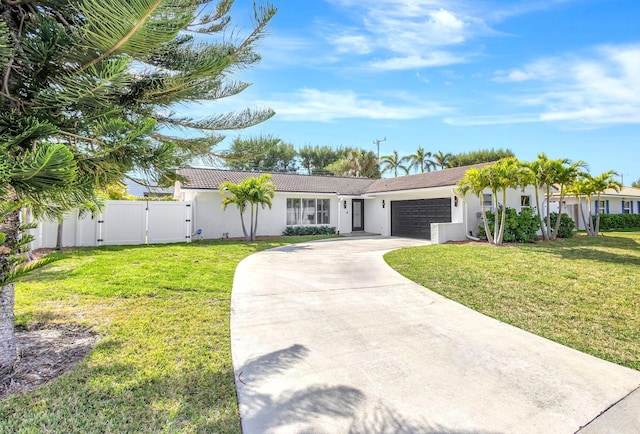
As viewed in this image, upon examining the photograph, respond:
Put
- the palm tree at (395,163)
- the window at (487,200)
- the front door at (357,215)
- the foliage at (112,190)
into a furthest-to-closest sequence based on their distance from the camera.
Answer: the palm tree at (395,163), the front door at (357,215), the window at (487,200), the foliage at (112,190)

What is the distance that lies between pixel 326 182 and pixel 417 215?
7.48 meters

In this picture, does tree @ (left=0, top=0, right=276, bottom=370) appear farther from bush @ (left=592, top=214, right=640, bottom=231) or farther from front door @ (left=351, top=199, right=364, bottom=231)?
bush @ (left=592, top=214, right=640, bottom=231)

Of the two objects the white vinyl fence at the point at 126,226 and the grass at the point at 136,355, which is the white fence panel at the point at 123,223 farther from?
the grass at the point at 136,355

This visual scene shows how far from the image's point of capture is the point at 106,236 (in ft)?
45.0

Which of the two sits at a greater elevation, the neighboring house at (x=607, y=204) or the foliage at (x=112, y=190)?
the neighboring house at (x=607, y=204)

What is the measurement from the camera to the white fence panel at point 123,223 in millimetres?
13664

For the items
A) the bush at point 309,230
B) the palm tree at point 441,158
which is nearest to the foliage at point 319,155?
the palm tree at point 441,158

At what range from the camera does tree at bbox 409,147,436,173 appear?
42469 mm

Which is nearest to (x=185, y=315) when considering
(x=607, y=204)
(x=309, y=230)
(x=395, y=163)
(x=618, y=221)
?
(x=309, y=230)

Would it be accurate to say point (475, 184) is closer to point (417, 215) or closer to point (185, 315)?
point (417, 215)

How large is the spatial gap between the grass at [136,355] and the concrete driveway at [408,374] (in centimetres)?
34

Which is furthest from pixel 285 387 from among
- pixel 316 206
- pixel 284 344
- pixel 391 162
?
pixel 391 162

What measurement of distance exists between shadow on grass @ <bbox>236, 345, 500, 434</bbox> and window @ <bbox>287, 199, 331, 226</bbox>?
16.7 m

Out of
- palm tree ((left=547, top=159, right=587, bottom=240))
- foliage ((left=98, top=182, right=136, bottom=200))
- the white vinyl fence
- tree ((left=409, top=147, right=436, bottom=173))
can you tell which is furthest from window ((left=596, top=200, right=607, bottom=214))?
foliage ((left=98, top=182, right=136, bottom=200))
